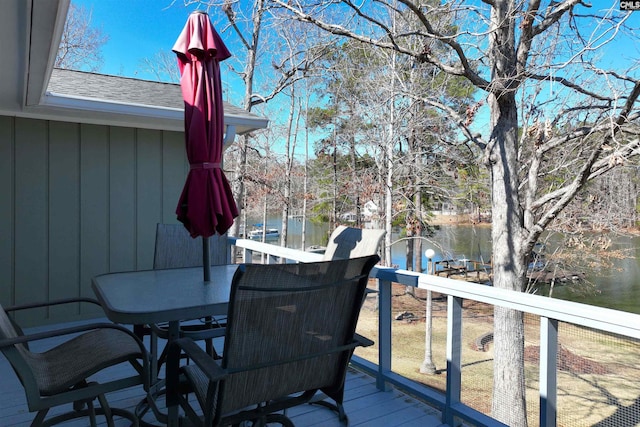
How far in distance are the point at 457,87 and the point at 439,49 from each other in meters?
2.11

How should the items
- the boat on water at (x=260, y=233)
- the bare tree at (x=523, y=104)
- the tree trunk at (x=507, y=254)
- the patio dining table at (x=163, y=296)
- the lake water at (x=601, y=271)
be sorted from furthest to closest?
the boat on water at (x=260, y=233), the lake water at (x=601, y=271), the tree trunk at (x=507, y=254), the bare tree at (x=523, y=104), the patio dining table at (x=163, y=296)

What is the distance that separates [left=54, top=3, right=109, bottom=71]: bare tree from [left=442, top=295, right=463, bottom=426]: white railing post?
16.1m

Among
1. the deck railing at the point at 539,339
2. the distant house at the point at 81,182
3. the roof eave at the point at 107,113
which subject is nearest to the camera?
the deck railing at the point at 539,339

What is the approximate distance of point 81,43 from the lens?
1521cm

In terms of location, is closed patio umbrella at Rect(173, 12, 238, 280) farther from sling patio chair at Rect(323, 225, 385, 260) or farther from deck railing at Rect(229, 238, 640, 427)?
deck railing at Rect(229, 238, 640, 427)

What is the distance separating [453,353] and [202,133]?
6.31 ft

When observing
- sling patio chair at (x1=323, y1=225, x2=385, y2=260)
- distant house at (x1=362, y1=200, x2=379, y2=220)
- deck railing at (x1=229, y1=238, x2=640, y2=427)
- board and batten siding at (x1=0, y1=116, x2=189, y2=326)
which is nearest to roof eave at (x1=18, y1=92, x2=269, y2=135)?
board and batten siding at (x1=0, y1=116, x2=189, y2=326)

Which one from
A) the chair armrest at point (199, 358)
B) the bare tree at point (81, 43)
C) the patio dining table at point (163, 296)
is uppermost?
the bare tree at point (81, 43)

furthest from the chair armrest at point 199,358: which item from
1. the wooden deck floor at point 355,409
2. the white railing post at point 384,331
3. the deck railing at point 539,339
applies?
the white railing post at point 384,331

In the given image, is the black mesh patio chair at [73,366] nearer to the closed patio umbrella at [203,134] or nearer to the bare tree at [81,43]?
the closed patio umbrella at [203,134]

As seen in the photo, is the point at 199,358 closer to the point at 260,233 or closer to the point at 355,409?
the point at 355,409

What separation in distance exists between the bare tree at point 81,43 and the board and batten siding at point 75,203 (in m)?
12.3

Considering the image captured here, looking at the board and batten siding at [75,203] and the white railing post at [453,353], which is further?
the board and batten siding at [75,203]

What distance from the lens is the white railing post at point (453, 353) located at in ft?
7.77
